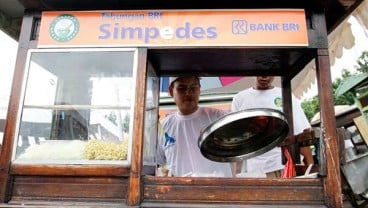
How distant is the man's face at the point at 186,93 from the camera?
2492mm

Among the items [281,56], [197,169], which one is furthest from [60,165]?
[281,56]

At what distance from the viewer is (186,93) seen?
2.55 meters

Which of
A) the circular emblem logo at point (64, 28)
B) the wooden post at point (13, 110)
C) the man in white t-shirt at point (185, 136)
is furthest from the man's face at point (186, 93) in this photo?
the wooden post at point (13, 110)

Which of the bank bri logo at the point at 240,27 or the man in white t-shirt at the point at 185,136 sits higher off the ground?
the bank bri logo at the point at 240,27

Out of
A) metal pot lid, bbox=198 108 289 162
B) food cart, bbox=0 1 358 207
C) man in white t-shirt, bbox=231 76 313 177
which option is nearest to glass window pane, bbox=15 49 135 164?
food cart, bbox=0 1 358 207

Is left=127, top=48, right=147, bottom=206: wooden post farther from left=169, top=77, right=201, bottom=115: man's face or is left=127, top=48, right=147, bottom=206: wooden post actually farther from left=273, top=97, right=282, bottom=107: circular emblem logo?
left=273, top=97, right=282, bottom=107: circular emblem logo

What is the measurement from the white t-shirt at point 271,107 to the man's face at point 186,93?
45 centimetres

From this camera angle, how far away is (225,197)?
58.0 inches

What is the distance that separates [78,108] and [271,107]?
5.09 feet

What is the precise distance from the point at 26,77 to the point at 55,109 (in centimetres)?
22

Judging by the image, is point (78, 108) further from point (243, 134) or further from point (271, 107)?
point (271, 107)

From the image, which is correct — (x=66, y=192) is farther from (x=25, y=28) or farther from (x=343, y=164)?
(x=343, y=164)

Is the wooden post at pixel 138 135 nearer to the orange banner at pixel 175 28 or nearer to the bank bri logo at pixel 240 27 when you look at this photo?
the orange banner at pixel 175 28

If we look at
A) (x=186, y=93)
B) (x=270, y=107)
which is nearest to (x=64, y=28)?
(x=186, y=93)
